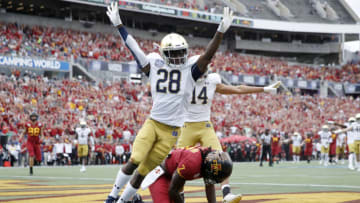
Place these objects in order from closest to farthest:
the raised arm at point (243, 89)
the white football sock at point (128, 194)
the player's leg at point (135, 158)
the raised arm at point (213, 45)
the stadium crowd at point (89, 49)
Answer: the white football sock at point (128, 194), the player's leg at point (135, 158), the raised arm at point (213, 45), the raised arm at point (243, 89), the stadium crowd at point (89, 49)

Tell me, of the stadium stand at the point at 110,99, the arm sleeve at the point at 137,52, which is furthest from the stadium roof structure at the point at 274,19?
the arm sleeve at the point at 137,52

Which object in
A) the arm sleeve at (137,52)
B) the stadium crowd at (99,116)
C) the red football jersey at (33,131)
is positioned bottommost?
the stadium crowd at (99,116)

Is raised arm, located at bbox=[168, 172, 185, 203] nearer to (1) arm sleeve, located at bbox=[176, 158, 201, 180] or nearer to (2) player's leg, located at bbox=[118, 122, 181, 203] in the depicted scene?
(1) arm sleeve, located at bbox=[176, 158, 201, 180]

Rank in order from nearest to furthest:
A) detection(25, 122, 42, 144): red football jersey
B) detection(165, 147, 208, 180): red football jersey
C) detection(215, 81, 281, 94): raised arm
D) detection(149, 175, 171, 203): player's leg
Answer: detection(165, 147, 208, 180): red football jersey → detection(149, 175, 171, 203): player's leg → detection(215, 81, 281, 94): raised arm → detection(25, 122, 42, 144): red football jersey

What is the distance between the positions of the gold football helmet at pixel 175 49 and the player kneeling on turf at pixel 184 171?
57.3 inches

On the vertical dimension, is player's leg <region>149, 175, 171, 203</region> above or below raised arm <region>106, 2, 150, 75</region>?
below

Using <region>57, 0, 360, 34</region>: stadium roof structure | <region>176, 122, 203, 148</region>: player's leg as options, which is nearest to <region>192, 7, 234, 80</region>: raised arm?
<region>176, 122, 203, 148</region>: player's leg

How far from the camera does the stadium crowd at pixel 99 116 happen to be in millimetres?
24391

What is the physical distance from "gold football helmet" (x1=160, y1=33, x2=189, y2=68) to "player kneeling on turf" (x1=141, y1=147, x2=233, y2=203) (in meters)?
1.46

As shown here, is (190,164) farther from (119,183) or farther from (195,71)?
(195,71)

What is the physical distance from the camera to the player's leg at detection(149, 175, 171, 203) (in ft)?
16.6

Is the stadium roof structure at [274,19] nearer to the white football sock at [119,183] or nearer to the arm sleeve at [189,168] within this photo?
the white football sock at [119,183]

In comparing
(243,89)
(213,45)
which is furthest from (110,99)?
(213,45)

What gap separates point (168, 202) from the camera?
5039 millimetres
